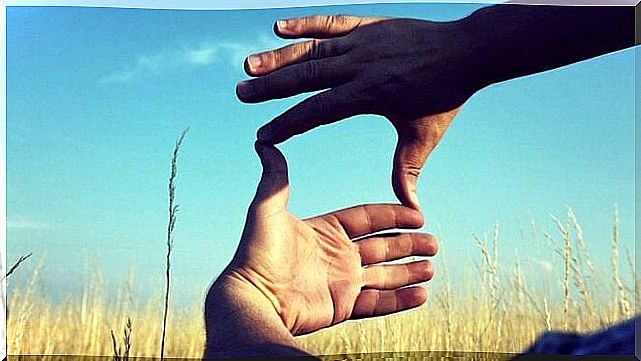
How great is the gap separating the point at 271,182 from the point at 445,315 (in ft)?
3.59

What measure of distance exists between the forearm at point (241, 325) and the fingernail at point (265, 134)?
713 mm

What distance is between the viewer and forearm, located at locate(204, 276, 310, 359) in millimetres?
4453

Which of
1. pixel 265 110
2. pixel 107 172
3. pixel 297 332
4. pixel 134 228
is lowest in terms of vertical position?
pixel 297 332

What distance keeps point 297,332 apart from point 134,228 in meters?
0.96

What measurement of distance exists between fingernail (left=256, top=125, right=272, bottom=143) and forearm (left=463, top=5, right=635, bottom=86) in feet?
3.57

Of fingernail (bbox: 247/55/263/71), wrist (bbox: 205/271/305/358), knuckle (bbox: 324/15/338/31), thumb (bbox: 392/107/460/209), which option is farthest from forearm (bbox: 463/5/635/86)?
wrist (bbox: 205/271/305/358)

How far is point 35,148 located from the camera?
4.59 m

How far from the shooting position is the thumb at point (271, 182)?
179 inches

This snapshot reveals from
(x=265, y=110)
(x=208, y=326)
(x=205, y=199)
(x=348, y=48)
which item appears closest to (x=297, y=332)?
(x=208, y=326)

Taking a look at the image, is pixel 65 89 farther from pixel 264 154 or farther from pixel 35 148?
pixel 264 154

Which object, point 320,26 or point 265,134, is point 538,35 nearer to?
point 320,26

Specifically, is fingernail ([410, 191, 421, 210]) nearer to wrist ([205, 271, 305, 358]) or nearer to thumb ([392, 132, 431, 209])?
thumb ([392, 132, 431, 209])

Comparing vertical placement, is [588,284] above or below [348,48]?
below

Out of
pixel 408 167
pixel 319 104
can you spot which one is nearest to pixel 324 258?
pixel 408 167
